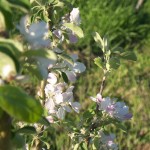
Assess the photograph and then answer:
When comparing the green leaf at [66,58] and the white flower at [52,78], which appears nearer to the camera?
the green leaf at [66,58]

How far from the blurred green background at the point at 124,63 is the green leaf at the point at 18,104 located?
6.85ft

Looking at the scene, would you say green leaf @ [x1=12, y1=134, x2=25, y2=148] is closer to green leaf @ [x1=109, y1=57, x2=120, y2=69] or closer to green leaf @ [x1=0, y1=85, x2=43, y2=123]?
green leaf @ [x1=0, y1=85, x2=43, y2=123]

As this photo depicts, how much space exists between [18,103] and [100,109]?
0.81 meters

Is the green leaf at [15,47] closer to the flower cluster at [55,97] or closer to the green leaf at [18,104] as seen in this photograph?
the green leaf at [18,104]

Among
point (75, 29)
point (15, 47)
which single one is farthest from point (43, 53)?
point (75, 29)

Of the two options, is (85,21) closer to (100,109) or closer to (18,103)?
(100,109)

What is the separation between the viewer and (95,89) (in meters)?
3.48

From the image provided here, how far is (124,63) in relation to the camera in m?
3.84

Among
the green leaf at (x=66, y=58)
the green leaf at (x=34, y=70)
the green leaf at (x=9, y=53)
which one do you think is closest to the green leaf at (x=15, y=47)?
the green leaf at (x=9, y=53)

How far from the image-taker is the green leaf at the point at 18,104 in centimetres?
64

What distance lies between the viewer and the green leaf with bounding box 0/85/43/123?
0.64m

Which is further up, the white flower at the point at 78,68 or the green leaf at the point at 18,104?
the white flower at the point at 78,68

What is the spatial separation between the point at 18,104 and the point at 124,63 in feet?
10.6

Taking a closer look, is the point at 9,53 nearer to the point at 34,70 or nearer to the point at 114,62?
the point at 34,70
